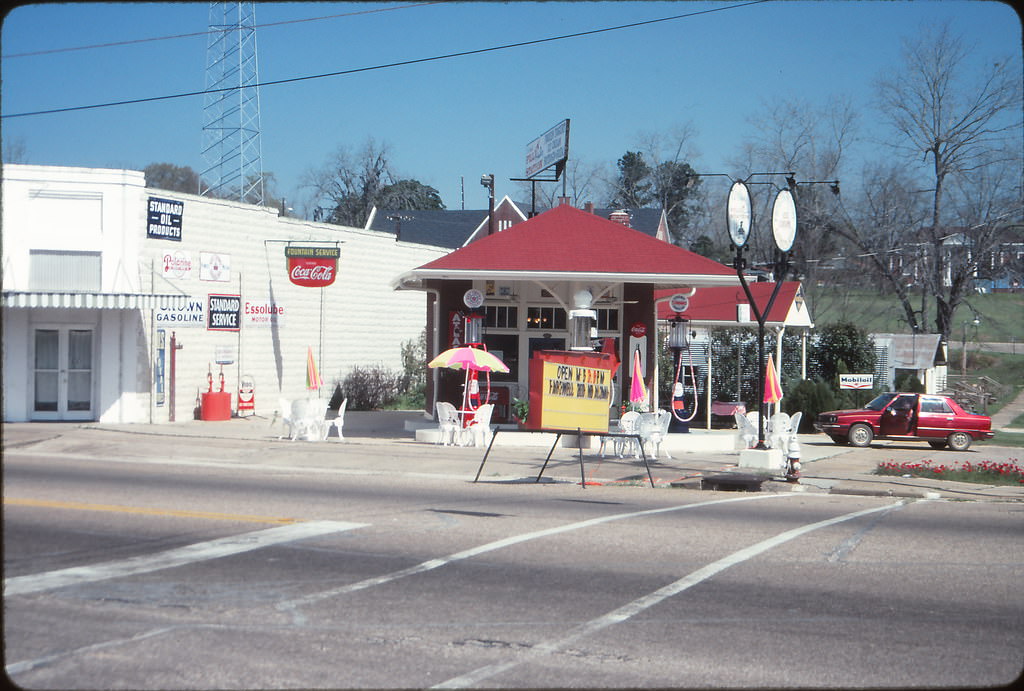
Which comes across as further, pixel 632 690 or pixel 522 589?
pixel 522 589

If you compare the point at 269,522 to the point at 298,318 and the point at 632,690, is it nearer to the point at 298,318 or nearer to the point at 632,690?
the point at 632,690

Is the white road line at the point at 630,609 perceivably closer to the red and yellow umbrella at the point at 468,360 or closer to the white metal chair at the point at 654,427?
the white metal chair at the point at 654,427

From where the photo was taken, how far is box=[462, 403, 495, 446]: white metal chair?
20.8 meters

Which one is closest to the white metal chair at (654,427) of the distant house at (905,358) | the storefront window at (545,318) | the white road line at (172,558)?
the storefront window at (545,318)

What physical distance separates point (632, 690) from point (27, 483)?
3.58m

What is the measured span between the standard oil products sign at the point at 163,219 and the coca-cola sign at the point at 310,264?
3.77 metres

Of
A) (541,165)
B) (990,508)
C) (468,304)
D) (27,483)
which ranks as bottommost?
(990,508)

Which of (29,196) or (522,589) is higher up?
(29,196)

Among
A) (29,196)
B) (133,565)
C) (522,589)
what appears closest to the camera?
(133,565)

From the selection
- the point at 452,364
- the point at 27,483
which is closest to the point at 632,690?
the point at 27,483

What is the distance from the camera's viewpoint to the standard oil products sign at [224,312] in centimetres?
2541

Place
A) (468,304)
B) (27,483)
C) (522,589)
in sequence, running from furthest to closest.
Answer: (468,304) < (522,589) < (27,483)

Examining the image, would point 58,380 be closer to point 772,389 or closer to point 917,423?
point 772,389

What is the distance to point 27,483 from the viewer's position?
5.14 m
